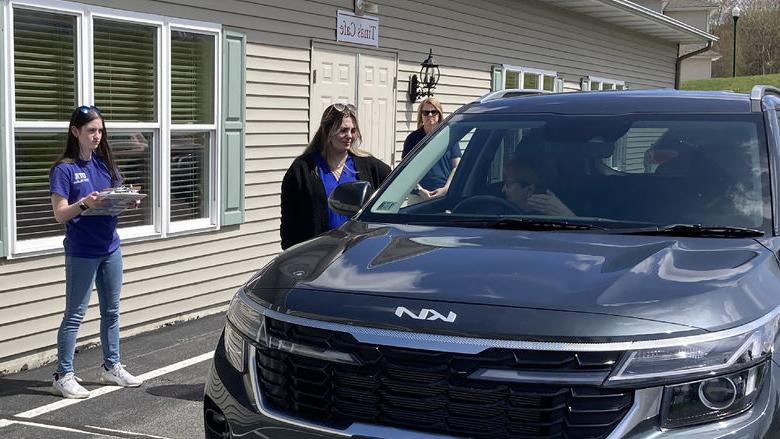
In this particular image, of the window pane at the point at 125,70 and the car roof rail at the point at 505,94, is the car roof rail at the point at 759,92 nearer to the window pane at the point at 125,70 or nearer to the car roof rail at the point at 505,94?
the car roof rail at the point at 505,94

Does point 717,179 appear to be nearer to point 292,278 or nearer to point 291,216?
point 292,278

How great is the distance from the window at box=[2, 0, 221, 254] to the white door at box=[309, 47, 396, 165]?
5.39ft

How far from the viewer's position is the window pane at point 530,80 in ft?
45.8

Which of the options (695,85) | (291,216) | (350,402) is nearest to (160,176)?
(291,216)

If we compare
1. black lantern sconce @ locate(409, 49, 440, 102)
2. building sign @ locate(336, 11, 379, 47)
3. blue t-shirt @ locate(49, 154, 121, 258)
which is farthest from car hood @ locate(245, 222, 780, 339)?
black lantern sconce @ locate(409, 49, 440, 102)

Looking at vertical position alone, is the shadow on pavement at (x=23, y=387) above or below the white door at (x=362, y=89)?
below

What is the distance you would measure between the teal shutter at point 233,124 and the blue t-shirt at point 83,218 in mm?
2572

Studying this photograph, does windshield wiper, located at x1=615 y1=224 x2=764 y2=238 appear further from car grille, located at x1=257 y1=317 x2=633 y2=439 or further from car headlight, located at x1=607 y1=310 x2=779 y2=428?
car grille, located at x1=257 y1=317 x2=633 y2=439

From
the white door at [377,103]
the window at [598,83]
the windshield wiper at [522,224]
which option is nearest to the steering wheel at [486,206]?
the windshield wiper at [522,224]

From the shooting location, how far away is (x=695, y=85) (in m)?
46.8

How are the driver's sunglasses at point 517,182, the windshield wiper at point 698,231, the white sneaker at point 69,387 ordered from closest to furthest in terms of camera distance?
the windshield wiper at point 698,231, the driver's sunglasses at point 517,182, the white sneaker at point 69,387

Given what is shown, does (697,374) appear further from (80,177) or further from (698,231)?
(80,177)

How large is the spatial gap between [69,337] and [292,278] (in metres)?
3.02

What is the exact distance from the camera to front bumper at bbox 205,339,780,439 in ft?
7.87
